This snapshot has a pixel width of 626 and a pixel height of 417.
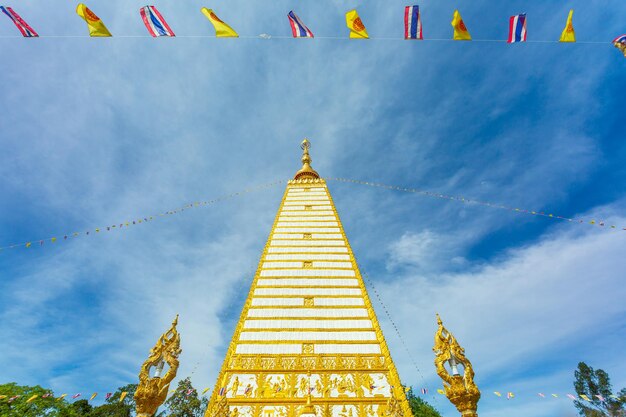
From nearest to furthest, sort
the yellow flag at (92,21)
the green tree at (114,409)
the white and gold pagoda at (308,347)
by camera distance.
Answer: the yellow flag at (92,21) < the white and gold pagoda at (308,347) < the green tree at (114,409)

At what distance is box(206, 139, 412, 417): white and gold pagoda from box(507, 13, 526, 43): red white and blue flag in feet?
39.9

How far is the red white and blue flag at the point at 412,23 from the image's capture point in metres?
11.0

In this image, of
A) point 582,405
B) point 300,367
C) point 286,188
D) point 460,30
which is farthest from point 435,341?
point 582,405

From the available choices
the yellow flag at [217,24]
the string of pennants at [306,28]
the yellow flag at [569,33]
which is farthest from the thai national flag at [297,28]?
the yellow flag at [569,33]

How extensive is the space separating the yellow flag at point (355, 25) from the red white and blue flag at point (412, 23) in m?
1.35

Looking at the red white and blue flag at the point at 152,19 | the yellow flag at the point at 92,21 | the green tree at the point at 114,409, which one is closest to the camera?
the yellow flag at the point at 92,21

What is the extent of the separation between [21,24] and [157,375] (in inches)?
432

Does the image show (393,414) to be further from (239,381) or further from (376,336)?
(239,381)

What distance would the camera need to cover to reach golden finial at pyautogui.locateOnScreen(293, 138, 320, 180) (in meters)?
35.8

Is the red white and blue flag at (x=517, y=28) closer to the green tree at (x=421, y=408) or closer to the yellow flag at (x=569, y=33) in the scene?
the yellow flag at (x=569, y=33)

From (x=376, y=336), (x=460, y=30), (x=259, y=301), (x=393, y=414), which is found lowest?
(x=393, y=414)

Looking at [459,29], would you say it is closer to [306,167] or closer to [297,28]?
[297,28]

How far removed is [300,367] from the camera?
510 inches

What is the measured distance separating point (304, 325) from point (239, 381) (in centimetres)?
377
